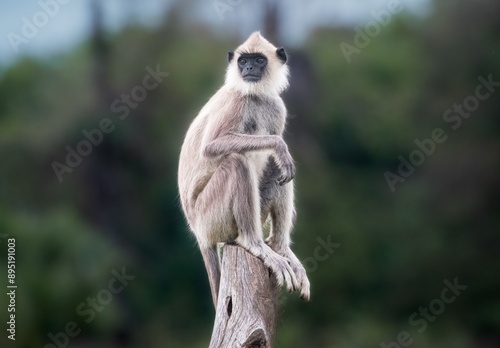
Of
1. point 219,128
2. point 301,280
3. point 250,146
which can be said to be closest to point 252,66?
point 219,128

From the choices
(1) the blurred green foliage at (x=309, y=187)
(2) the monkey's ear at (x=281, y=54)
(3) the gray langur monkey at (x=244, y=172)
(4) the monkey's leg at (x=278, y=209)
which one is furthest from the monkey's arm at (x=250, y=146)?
(1) the blurred green foliage at (x=309, y=187)

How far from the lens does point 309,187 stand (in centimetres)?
1808

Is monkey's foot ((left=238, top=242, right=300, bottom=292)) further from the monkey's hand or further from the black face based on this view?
the black face

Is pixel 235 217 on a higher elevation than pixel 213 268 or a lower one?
higher

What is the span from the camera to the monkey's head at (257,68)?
7.92m

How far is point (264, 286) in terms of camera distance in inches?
275

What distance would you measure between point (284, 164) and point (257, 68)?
102cm

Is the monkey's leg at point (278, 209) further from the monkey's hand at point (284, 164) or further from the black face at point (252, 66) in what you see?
the black face at point (252, 66)

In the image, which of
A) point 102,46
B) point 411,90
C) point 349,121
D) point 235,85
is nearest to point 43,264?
point 102,46

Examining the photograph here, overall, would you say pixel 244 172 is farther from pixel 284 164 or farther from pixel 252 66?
pixel 252 66

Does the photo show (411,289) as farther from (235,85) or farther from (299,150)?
(235,85)

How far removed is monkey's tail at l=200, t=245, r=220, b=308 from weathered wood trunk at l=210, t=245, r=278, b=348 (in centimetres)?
23

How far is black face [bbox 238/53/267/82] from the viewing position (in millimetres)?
7914

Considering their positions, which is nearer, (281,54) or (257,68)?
(257,68)
